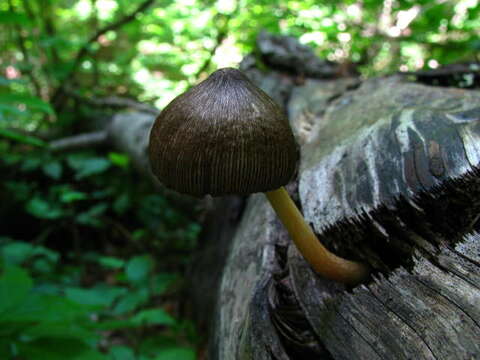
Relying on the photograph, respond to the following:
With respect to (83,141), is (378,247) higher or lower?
higher

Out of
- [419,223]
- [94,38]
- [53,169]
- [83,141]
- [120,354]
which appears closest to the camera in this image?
[419,223]

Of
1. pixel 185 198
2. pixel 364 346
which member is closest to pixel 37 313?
pixel 364 346

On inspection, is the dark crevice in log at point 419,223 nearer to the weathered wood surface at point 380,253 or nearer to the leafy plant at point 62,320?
the weathered wood surface at point 380,253

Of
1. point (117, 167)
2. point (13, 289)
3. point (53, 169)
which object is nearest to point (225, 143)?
point (13, 289)

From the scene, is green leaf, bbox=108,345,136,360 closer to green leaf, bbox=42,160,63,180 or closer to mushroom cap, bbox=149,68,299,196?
mushroom cap, bbox=149,68,299,196

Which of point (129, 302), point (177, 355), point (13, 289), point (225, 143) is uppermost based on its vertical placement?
point (225, 143)

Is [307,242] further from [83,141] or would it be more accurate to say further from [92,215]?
[83,141]

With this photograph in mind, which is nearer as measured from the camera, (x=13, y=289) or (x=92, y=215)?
(x=13, y=289)

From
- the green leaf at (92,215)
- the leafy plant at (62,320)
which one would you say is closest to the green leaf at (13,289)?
the leafy plant at (62,320)
